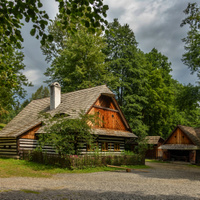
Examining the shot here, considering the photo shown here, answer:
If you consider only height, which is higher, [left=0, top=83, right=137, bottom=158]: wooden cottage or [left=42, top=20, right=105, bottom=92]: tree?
[left=42, top=20, right=105, bottom=92]: tree

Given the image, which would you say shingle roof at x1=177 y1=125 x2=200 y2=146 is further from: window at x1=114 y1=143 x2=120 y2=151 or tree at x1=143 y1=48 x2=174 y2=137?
window at x1=114 y1=143 x2=120 y2=151

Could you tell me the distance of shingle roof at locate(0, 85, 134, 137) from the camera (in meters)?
22.1

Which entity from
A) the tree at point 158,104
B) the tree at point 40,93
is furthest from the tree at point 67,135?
the tree at point 40,93

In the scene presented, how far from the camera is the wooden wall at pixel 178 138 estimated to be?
34.3 metres

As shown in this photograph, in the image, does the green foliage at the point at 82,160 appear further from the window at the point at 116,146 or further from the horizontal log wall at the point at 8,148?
the horizontal log wall at the point at 8,148

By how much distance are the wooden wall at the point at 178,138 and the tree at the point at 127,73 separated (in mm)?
5043

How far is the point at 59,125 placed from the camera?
1728 cm

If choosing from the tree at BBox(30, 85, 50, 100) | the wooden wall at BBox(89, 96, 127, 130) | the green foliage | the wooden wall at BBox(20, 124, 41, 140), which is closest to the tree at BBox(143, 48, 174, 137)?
the wooden wall at BBox(89, 96, 127, 130)

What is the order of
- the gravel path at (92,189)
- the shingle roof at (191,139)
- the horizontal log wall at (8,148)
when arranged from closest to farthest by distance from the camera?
1. the gravel path at (92,189)
2. the horizontal log wall at (8,148)
3. the shingle roof at (191,139)

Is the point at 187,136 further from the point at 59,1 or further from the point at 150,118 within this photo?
the point at 59,1

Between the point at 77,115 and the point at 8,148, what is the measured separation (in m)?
8.84

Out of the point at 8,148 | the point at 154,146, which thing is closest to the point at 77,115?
the point at 8,148

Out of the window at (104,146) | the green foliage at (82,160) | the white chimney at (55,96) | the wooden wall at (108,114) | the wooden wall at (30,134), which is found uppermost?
the white chimney at (55,96)

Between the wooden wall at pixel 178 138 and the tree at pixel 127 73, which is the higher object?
the tree at pixel 127 73
